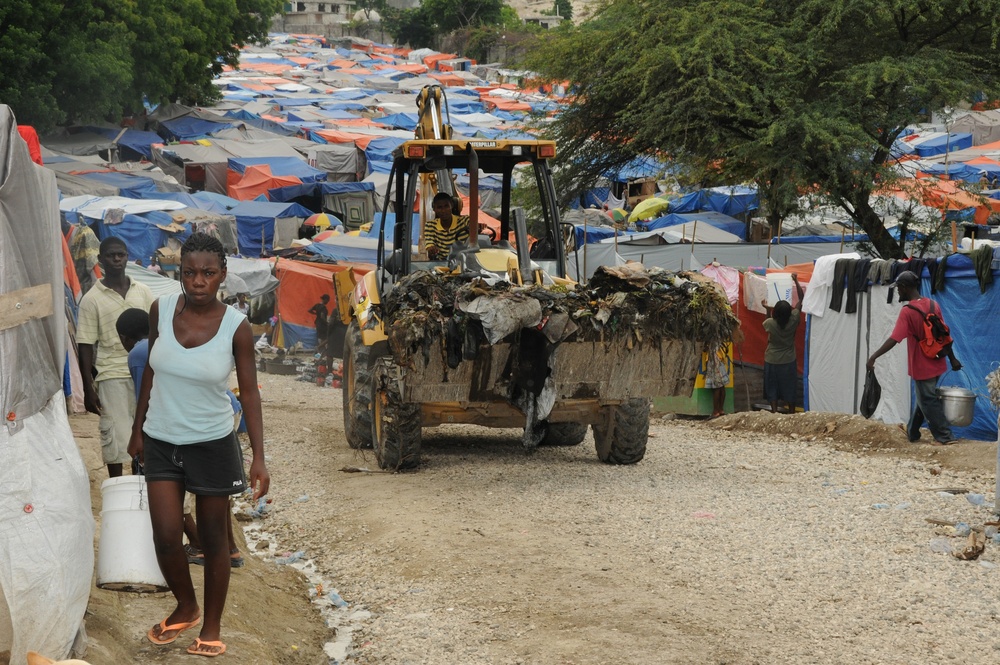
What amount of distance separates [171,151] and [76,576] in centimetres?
4012

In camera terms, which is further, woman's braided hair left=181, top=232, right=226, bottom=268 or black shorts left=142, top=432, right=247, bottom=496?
woman's braided hair left=181, top=232, right=226, bottom=268

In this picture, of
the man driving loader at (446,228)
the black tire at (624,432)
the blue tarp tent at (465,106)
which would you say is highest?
the blue tarp tent at (465,106)

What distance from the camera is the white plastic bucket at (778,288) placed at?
14914 millimetres

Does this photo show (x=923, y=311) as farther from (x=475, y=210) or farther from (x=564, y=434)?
(x=475, y=210)

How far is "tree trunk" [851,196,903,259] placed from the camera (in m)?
17.2

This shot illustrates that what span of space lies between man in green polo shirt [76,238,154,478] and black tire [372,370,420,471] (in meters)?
2.46

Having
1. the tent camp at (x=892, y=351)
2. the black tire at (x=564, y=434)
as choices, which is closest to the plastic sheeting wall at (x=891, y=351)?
the tent camp at (x=892, y=351)

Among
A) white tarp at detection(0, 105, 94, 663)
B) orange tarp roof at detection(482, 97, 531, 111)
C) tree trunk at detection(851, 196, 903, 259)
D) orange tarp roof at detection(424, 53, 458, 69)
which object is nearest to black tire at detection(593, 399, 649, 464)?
white tarp at detection(0, 105, 94, 663)

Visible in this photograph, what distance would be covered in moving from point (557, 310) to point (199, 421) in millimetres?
4183

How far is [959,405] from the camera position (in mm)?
10781

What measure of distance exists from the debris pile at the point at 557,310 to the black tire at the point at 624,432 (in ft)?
3.08

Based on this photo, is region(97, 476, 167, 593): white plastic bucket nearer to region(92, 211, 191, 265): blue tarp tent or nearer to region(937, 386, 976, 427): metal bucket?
region(937, 386, 976, 427): metal bucket

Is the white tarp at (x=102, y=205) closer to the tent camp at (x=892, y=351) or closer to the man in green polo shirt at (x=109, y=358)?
the tent camp at (x=892, y=351)

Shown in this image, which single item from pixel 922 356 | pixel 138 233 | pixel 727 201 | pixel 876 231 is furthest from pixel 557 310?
pixel 727 201
